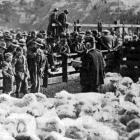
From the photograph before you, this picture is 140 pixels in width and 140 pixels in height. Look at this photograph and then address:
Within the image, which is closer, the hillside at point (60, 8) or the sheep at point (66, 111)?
the sheep at point (66, 111)

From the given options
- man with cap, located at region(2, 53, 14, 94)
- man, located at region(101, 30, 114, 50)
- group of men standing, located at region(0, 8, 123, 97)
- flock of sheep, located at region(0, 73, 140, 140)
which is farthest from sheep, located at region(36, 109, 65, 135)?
man, located at region(101, 30, 114, 50)

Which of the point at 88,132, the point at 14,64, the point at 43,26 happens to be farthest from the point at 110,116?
the point at 43,26

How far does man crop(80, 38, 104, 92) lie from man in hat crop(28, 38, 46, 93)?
1168mm

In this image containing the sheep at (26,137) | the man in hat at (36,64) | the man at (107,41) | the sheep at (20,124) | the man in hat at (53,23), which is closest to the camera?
the sheep at (26,137)

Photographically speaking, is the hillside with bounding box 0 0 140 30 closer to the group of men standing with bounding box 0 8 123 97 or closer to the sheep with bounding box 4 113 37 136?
the group of men standing with bounding box 0 8 123 97

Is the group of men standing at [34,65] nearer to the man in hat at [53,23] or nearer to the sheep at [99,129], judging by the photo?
the sheep at [99,129]

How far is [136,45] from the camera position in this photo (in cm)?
1688

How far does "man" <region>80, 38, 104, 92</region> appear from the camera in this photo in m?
12.4

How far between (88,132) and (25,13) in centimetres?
6390

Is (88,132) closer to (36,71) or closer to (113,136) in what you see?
(113,136)

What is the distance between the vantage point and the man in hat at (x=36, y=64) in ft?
40.5

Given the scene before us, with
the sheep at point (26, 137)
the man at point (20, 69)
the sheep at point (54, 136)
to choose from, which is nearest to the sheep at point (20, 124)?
the sheep at point (26, 137)

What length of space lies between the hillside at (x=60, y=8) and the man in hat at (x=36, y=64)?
4698cm

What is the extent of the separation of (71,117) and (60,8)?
196 ft
